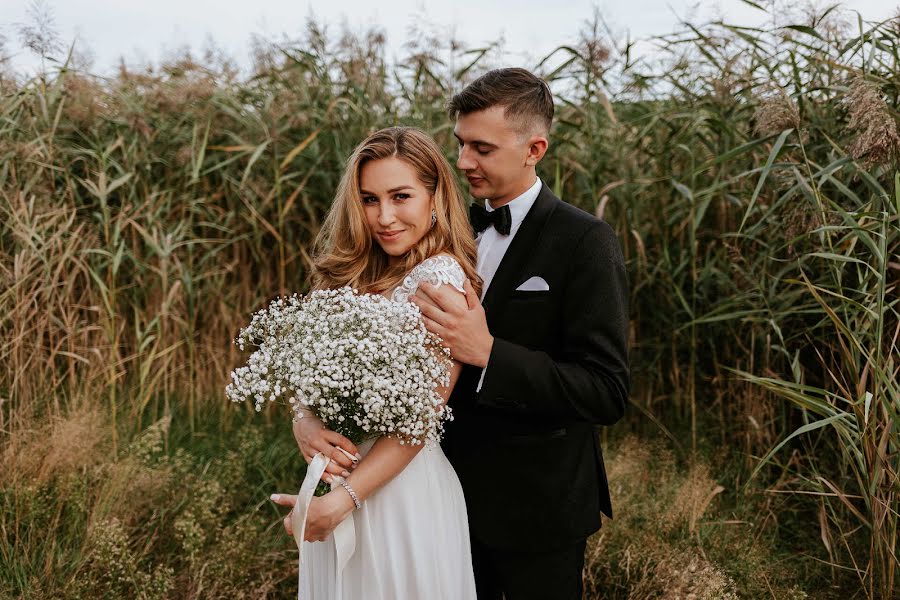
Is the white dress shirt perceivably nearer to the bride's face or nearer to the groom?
the groom

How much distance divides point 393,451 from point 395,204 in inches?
28.4

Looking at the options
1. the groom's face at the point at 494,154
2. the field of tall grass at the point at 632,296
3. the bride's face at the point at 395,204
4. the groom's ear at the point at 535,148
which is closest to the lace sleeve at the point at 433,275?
the bride's face at the point at 395,204

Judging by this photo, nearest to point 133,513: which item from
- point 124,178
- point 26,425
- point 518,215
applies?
point 26,425

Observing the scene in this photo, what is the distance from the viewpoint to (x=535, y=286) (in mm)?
2146

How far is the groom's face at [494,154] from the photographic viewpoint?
2277mm

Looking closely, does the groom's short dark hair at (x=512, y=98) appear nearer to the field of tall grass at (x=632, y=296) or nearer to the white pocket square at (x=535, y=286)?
the white pocket square at (x=535, y=286)

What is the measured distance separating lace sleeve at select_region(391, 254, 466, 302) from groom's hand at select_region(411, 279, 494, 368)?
0.03m

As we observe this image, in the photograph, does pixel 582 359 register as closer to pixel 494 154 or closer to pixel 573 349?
pixel 573 349

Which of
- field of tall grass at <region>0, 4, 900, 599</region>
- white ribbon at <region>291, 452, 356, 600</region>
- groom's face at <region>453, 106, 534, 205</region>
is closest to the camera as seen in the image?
white ribbon at <region>291, 452, 356, 600</region>

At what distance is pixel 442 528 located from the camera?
2.10 m

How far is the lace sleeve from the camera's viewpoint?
2.04m

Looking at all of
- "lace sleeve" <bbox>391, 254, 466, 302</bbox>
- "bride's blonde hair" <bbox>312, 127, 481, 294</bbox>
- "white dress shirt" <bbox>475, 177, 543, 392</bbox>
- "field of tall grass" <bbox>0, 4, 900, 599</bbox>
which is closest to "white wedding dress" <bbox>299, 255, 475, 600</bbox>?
"lace sleeve" <bbox>391, 254, 466, 302</bbox>

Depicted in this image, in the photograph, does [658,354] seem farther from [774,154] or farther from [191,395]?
[191,395]

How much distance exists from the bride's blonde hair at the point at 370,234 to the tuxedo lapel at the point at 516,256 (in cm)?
6
